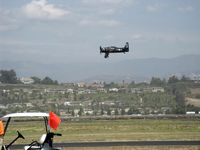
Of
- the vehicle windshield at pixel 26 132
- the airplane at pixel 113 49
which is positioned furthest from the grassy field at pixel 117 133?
the airplane at pixel 113 49

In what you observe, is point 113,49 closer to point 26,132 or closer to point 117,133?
point 117,133

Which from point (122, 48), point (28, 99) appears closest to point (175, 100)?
point (28, 99)

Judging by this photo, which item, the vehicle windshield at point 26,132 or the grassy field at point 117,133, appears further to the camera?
the grassy field at point 117,133

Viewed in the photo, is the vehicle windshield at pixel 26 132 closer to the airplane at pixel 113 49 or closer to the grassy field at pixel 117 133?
the grassy field at pixel 117 133

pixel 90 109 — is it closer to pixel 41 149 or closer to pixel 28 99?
pixel 28 99

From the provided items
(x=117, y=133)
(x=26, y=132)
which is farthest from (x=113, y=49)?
(x=26, y=132)

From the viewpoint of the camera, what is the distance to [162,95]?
156m

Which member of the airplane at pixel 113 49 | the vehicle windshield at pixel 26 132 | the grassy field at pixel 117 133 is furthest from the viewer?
the airplane at pixel 113 49

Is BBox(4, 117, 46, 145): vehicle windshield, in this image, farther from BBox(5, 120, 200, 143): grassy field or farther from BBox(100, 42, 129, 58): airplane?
BBox(100, 42, 129, 58): airplane

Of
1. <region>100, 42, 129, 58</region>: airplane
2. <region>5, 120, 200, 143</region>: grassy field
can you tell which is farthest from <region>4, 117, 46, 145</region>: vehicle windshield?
<region>100, 42, 129, 58</region>: airplane

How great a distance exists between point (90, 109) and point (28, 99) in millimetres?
35462

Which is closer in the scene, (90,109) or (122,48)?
(122,48)

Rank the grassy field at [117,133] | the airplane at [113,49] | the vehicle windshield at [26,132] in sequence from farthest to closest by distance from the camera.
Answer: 1. the airplane at [113,49]
2. the grassy field at [117,133]
3. the vehicle windshield at [26,132]

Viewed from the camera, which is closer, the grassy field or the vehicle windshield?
the vehicle windshield
